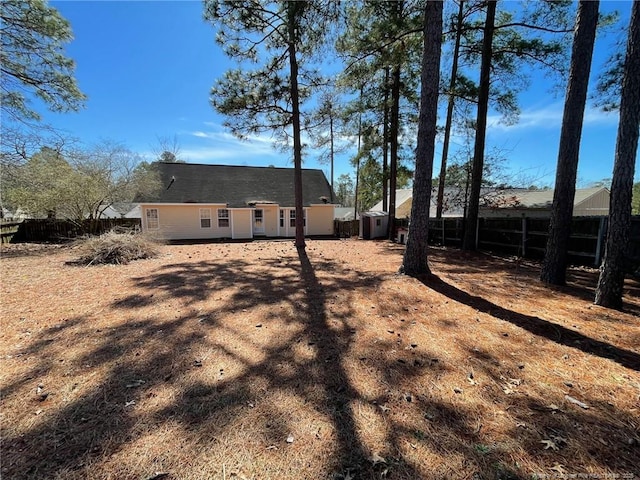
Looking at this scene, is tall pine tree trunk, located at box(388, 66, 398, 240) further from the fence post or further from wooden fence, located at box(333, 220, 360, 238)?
the fence post

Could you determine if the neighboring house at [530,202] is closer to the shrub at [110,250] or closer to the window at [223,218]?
the window at [223,218]

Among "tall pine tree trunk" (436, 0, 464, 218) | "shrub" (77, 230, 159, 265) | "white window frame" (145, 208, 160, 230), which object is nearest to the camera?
"shrub" (77, 230, 159, 265)

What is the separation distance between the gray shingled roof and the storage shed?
434 cm

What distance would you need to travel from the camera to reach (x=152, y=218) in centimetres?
1670

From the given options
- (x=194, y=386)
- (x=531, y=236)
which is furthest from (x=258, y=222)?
(x=194, y=386)

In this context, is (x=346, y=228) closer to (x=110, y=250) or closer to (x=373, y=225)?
(x=373, y=225)

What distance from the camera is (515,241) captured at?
9.41 m

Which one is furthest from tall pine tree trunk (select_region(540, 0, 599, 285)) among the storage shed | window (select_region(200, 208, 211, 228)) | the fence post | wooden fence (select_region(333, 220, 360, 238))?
window (select_region(200, 208, 211, 228))

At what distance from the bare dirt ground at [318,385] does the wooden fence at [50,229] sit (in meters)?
12.2

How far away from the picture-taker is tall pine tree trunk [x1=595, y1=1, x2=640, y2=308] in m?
4.04

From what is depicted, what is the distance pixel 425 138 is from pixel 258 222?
1468 cm

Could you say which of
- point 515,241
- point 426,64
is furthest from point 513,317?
point 515,241

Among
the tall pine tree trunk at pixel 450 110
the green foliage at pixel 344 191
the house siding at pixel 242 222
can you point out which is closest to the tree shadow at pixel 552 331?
the tall pine tree trunk at pixel 450 110

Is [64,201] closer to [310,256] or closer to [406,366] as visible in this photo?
[310,256]
